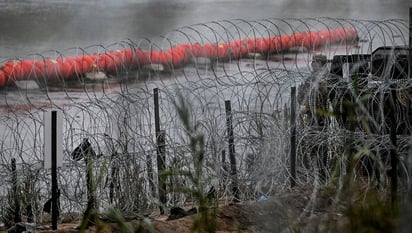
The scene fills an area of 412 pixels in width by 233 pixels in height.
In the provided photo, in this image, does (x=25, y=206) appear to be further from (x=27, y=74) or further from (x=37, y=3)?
(x=37, y=3)

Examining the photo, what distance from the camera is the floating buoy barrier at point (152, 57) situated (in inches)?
224

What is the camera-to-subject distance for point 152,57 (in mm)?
5863

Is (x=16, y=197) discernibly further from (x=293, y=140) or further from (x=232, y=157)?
(x=293, y=140)

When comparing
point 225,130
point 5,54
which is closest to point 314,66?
point 225,130

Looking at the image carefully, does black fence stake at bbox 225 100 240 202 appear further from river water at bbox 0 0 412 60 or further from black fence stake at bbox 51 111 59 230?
river water at bbox 0 0 412 60

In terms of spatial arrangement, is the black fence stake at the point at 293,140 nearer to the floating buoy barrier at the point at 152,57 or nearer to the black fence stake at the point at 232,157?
the black fence stake at the point at 232,157

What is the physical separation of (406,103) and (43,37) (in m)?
2.82

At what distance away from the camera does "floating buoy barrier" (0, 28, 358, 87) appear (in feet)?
18.7

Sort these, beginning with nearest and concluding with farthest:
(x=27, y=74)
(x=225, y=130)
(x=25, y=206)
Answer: (x=225, y=130)
(x=25, y=206)
(x=27, y=74)

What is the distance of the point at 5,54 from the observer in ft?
18.8

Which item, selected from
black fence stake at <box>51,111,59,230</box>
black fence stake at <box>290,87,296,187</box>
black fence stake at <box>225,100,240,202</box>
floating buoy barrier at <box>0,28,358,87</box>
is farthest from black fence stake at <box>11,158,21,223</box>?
black fence stake at <box>290,87,296,187</box>

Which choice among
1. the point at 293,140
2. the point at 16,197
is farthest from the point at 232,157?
the point at 16,197

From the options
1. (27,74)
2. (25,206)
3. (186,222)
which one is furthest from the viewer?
(27,74)

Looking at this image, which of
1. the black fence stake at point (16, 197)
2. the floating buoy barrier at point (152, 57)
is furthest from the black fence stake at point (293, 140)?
the floating buoy barrier at point (152, 57)
